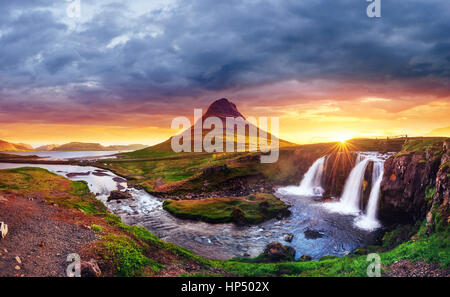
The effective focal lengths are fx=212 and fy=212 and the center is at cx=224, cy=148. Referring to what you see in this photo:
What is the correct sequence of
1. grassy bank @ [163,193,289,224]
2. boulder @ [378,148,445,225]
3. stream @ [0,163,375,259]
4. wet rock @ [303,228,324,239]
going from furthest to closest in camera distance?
grassy bank @ [163,193,289,224] → wet rock @ [303,228,324,239] → boulder @ [378,148,445,225] → stream @ [0,163,375,259]

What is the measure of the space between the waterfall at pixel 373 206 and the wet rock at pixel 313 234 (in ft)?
24.7

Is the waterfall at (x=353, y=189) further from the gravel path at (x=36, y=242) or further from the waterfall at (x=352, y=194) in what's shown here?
the gravel path at (x=36, y=242)

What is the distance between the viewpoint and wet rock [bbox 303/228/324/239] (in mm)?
31491

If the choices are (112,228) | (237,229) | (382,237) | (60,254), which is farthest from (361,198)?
(60,254)

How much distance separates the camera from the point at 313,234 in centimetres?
3206

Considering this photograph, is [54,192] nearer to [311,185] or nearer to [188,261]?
[188,261]

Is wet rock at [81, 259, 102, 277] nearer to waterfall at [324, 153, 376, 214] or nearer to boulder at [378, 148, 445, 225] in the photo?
boulder at [378, 148, 445, 225]

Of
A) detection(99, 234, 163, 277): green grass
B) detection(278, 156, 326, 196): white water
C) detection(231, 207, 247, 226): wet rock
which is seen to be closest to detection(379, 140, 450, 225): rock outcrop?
detection(278, 156, 326, 196): white water

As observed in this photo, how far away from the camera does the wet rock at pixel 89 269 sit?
1293cm

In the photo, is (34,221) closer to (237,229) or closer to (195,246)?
(195,246)

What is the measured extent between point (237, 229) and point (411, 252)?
2292 cm

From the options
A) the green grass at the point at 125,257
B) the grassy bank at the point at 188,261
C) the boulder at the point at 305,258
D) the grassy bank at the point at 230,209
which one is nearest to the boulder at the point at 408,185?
the grassy bank at the point at 188,261

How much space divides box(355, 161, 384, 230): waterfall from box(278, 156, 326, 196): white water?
55.2 feet

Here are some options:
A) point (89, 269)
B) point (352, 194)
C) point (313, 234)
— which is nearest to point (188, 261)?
point (89, 269)
